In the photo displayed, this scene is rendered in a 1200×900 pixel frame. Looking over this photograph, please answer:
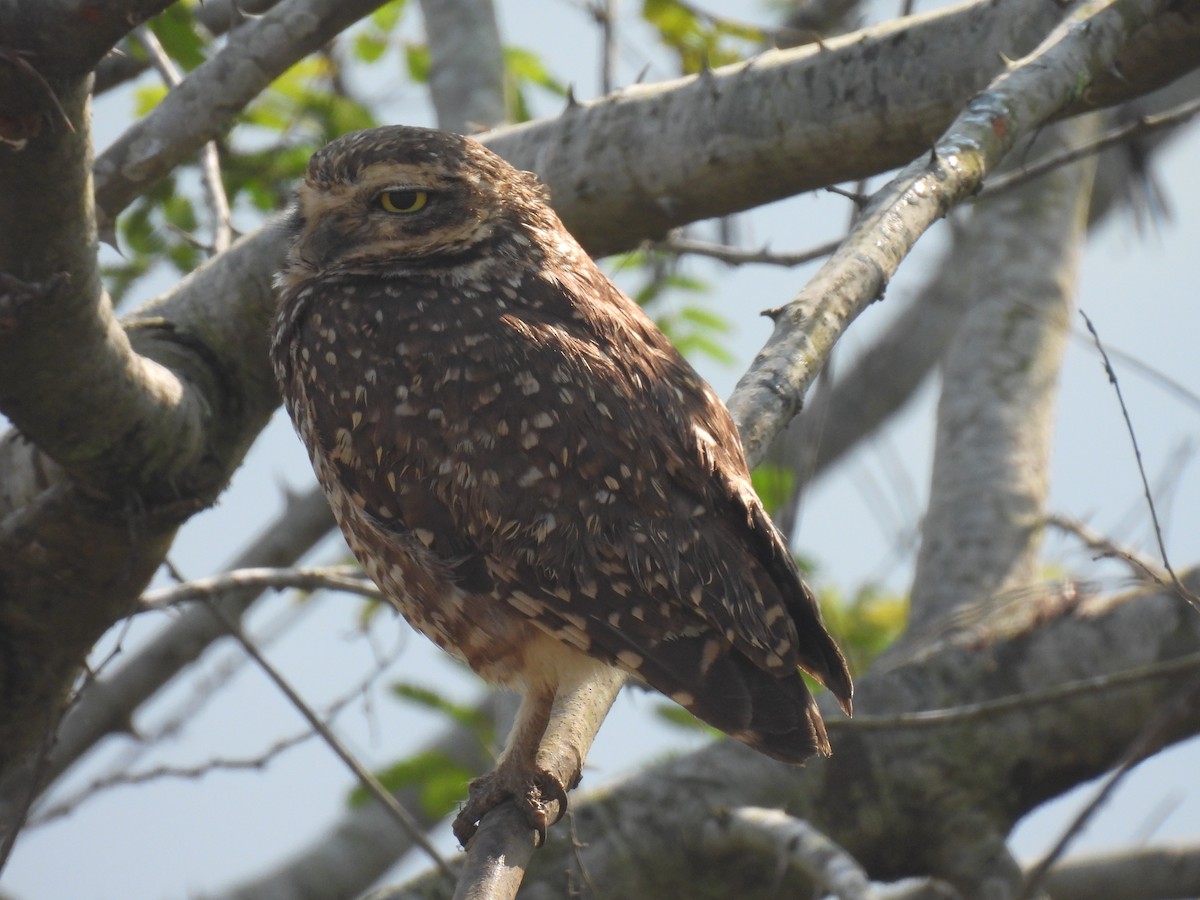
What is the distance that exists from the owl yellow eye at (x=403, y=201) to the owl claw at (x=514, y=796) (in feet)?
4.91

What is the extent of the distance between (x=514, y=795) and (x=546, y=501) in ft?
2.23

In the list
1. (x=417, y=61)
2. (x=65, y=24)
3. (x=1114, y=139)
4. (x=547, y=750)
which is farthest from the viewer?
(x=417, y=61)

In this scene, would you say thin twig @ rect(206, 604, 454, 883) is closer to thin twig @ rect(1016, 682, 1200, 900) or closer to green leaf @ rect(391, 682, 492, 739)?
green leaf @ rect(391, 682, 492, 739)

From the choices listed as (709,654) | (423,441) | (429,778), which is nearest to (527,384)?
(423,441)

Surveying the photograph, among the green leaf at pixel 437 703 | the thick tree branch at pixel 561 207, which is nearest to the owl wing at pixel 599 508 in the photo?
the thick tree branch at pixel 561 207

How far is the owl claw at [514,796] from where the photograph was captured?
331 cm

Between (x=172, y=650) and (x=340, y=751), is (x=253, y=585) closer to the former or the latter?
(x=340, y=751)

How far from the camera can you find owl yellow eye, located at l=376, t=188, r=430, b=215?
3945 mm

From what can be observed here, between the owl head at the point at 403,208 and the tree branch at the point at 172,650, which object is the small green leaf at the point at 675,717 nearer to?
the tree branch at the point at 172,650

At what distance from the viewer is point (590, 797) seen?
16.0ft

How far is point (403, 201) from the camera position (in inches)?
156

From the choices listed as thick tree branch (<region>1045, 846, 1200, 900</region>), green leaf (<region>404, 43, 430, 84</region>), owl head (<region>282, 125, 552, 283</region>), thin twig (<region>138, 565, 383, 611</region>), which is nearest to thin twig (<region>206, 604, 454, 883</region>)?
thin twig (<region>138, 565, 383, 611</region>)

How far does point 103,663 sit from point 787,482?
266cm

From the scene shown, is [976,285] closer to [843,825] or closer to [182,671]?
[843,825]
